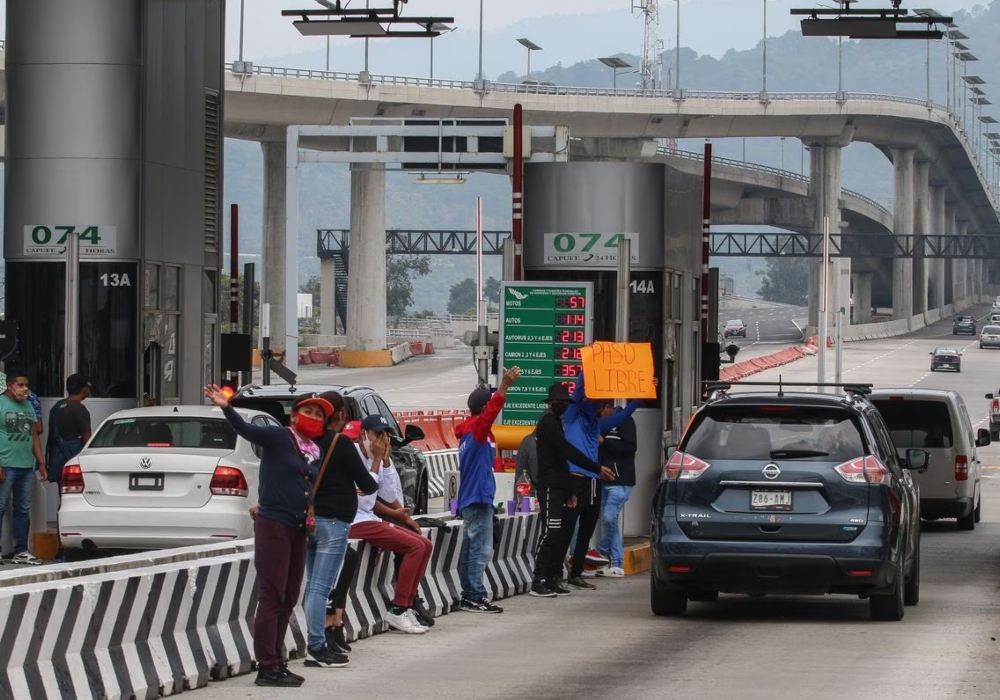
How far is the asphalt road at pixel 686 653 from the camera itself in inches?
396

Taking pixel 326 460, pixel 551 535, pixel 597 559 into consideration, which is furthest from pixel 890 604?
pixel 597 559

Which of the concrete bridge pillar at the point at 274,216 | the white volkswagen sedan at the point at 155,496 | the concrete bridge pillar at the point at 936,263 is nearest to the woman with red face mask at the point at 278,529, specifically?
the white volkswagen sedan at the point at 155,496

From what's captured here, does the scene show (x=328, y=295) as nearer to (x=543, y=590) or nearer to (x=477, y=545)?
(x=543, y=590)

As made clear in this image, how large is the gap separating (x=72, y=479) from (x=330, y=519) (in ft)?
18.6

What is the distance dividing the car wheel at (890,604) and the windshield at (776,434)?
1036mm

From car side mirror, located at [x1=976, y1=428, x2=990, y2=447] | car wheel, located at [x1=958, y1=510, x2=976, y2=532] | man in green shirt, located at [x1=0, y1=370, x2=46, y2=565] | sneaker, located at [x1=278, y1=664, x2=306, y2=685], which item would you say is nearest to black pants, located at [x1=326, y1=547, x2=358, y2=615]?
sneaker, located at [x1=278, y1=664, x2=306, y2=685]

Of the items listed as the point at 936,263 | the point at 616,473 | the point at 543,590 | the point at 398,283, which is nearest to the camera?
the point at 543,590

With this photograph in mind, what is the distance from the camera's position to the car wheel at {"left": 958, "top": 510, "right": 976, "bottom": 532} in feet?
80.5

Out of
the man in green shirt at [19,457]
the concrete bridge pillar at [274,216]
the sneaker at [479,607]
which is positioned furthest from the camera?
the concrete bridge pillar at [274,216]

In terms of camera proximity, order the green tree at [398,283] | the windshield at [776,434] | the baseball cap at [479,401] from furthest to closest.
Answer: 1. the green tree at [398,283]
2. the baseball cap at [479,401]
3. the windshield at [776,434]

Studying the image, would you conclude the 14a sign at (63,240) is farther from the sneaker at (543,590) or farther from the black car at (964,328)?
the black car at (964,328)

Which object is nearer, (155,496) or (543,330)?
(155,496)

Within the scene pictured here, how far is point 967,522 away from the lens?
24.7 m

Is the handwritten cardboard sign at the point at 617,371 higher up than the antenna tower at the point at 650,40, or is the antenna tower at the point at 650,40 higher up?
the antenna tower at the point at 650,40
